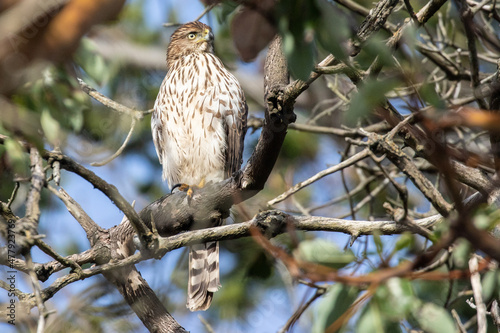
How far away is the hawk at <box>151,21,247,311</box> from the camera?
14.5 feet

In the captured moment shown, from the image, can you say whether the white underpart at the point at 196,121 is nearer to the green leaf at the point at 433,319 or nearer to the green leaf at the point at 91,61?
the green leaf at the point at 91,61

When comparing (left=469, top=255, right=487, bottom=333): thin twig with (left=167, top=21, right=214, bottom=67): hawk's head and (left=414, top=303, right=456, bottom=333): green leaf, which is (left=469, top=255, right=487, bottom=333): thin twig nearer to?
(left=414, top=303, right=456, bottom=333): green leaf

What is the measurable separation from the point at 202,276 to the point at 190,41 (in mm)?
2060

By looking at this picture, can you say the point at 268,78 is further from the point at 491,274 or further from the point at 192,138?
the point at 192,138

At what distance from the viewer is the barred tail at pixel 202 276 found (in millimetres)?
4375

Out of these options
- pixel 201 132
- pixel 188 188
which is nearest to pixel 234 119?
pixel 201 132

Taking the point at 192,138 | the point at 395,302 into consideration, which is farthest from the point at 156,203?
the point at 395,302

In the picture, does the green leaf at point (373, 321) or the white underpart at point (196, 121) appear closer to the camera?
the green leaf at point (373, 321)

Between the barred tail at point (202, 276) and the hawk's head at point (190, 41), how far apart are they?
1704 millimetres

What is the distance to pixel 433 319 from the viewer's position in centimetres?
129

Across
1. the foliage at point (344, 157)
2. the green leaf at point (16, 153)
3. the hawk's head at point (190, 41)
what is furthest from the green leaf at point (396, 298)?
the hawk's head at point (190, 41)

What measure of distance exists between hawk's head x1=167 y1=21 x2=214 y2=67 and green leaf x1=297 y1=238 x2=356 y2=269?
3.77 m

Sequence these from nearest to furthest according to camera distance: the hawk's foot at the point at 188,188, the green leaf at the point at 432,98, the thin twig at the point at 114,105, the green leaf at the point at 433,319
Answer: the green leaf at the point at 432,98 → the green leaf at the point at 433,319 → the thin twig at the point at 114,105 → the hawk's foot at the point at 188,188

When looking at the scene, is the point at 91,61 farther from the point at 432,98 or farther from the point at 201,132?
the point at 201,132
